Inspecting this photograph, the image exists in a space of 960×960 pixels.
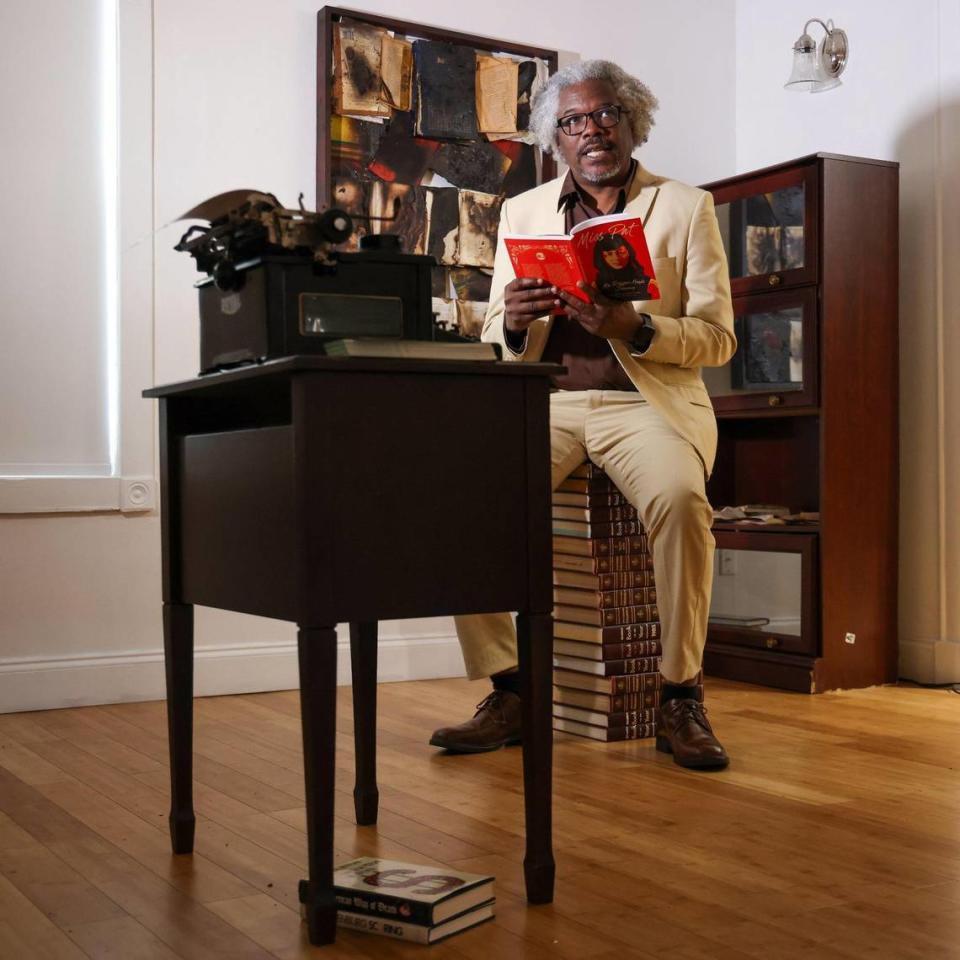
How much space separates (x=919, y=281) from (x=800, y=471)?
2.28ft

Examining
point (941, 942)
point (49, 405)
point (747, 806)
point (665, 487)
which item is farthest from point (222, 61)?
point (941, 942)

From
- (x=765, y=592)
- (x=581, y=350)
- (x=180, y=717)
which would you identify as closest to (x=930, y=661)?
(x=765, y=592)

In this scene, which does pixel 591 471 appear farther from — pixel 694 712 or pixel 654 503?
pixel 694 712

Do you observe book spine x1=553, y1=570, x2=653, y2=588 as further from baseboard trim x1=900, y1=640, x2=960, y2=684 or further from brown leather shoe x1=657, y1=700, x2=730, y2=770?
baseboard trim x1=900, y1=640, x2=960, y2=684

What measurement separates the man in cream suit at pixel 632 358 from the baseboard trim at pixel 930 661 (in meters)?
1.26

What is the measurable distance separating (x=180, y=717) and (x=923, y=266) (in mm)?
2768

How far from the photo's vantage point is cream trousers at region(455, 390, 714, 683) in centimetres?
285

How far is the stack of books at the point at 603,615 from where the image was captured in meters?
3.02

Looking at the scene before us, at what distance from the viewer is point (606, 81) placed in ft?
10.4

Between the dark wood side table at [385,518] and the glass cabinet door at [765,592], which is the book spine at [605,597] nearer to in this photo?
the glass cabinet door at [765,592]

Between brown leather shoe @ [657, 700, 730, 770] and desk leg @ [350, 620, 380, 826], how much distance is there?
28.8 inches

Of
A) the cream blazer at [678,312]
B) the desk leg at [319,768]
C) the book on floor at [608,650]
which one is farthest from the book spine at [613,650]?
the desk leg at [319,768]

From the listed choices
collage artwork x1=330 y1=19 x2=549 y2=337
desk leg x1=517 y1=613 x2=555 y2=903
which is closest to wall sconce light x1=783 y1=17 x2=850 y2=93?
collage artwork x1=330 y1=19 x2=549 y2=337

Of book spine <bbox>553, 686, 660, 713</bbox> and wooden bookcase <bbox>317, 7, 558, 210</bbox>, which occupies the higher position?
wooden bookcase <bbox>317, 7, 558, 210</bbox>
